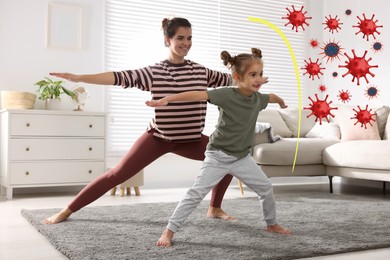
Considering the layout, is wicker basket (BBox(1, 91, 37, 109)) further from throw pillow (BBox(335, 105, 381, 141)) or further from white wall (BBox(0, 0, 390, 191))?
throw pillow (BBox(335, 105, 381, 141))

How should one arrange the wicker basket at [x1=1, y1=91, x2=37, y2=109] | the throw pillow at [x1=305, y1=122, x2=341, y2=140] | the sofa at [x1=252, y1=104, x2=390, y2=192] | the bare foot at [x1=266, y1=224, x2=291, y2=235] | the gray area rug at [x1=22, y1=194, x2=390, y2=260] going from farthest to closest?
the throw pillow at [x1=305, y1=122, x2=341, y2=140], the wicker basket at [x1=1, y1=91, x2=37, y2=109], the sofa at [x1=252, y1=104, x2=390, y2=192], the bare foot at [x1=266, y1=224, x2=291, y2=235], the gray area rug at [x1=22, y1=194, x2=390, y2=260]

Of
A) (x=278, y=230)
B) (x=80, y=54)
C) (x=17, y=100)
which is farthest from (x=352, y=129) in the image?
(x=17, y=100)

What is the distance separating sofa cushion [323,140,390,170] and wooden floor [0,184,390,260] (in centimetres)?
48

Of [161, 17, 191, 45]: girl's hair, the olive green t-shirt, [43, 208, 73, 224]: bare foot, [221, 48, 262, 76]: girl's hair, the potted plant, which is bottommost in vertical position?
[43, 208, 73, 224]: bare foot

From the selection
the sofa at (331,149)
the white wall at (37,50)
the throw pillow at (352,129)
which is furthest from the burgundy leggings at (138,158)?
the throw pillow at (352,129)

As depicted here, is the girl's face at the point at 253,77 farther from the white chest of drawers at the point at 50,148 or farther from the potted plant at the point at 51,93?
the potted plant at the point at 51,93

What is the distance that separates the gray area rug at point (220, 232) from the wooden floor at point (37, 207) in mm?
48

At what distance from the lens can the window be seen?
4.79 metres

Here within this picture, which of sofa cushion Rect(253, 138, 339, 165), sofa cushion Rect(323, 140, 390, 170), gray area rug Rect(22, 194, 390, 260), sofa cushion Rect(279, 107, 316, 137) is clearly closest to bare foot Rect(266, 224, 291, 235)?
gray area rug Rect(22, 194, 390, 260)

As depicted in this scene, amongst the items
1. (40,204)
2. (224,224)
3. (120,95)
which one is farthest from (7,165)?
(224,224)

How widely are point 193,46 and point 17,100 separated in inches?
81.6

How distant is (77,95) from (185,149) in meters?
2.15

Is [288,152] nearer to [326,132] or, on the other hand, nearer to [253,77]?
[326,132]

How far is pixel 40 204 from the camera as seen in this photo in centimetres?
348
